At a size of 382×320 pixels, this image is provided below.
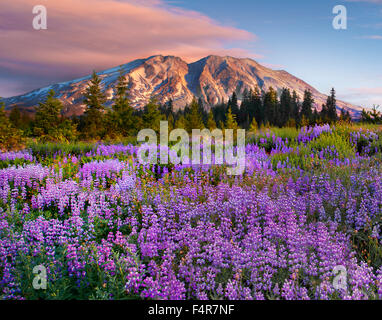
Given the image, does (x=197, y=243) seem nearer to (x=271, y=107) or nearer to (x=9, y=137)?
(x=9, y=137)

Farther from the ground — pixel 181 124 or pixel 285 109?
pixel 285 109

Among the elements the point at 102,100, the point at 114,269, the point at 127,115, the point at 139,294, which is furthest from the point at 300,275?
the point at 102,100

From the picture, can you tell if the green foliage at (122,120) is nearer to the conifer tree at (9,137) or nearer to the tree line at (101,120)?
the tree line at (101,120)

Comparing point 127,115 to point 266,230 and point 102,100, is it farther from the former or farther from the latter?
point 266,230

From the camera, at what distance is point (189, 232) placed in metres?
4.07

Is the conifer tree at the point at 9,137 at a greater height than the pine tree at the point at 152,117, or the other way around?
the pine tree at the point at 152,117

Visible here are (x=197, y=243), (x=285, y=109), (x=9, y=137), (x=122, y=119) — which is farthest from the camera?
(x=285, y=109)

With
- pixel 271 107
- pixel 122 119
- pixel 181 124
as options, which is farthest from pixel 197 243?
pixel 271 107

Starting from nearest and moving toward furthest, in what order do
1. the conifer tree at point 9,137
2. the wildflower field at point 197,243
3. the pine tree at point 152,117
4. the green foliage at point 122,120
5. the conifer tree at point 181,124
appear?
the wildflower field at point 197,243 < the conifer tree at point 9,137 < the pine tree at point 152,117 < the green foliage at point 122,120 < the conifer tree at point 181,124

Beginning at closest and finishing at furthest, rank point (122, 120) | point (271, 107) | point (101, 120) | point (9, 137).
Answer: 1. point (9, 137)
2. point (122, 120)
3. point (101, 120)
4. point (271, 107)

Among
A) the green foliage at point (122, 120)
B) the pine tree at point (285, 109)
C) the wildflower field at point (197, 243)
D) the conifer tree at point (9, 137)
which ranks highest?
the pine tree at point (285, 109)

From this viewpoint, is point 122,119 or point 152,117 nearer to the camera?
point 152,117

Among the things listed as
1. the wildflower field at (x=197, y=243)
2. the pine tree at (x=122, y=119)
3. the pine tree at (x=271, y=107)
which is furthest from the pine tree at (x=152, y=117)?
the pine tree at (x=271, y=107)
